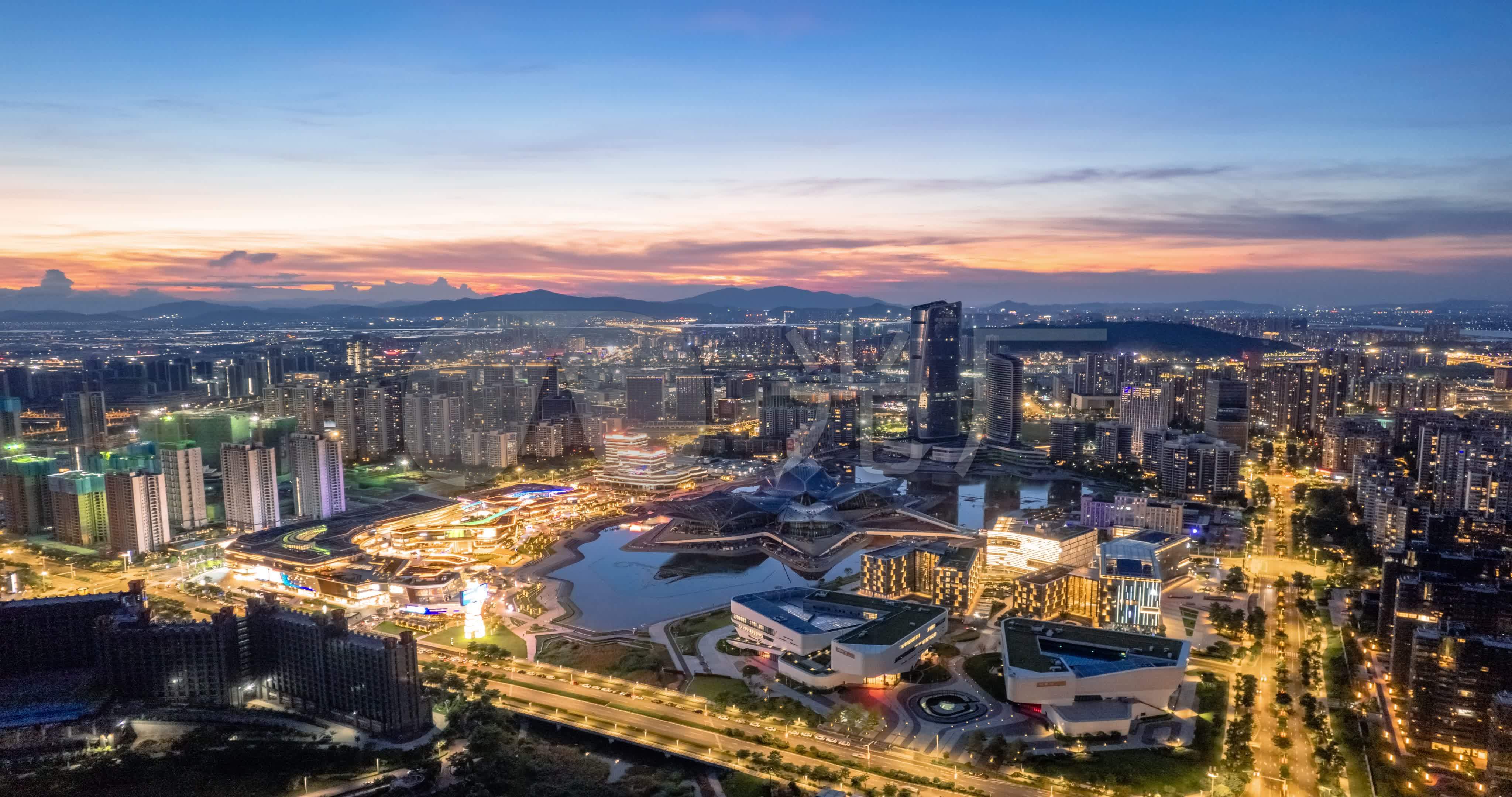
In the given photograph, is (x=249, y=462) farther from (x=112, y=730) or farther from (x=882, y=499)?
(x=882, y=499)

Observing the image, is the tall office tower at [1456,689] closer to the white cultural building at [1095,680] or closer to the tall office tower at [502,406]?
the white cultural building at [1095,680]

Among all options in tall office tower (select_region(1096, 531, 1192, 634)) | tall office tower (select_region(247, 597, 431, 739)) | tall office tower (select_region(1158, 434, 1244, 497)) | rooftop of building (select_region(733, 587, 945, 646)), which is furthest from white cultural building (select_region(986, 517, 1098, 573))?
tall office tower (select_region(247, 597, 431, 739))

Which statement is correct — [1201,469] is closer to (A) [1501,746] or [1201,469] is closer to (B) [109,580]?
(A) [1501,746]

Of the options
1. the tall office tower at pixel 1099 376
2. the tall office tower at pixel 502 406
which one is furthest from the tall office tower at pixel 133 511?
the tall office tower at pixel 1099 376

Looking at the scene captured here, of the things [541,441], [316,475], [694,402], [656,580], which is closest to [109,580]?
[316,475]

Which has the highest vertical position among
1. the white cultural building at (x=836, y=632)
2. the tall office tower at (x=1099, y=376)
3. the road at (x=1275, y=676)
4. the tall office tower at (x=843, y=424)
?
the tall office tower at (x=1099, y=376)

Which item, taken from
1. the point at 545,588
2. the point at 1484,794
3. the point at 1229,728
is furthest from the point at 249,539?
the point at 1484,794
